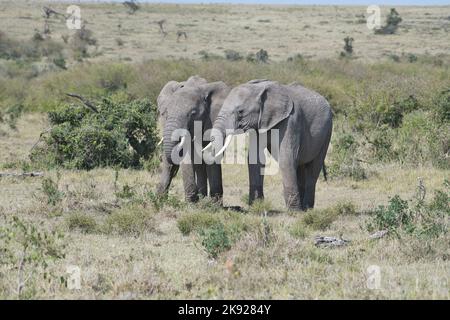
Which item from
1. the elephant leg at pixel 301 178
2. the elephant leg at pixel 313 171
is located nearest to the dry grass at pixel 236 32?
the elephant leg at pixel 301 178

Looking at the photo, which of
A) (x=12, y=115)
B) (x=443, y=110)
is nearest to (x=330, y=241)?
(x=443, y=110)

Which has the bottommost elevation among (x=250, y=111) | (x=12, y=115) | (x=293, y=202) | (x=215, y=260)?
(x=12, y=115)

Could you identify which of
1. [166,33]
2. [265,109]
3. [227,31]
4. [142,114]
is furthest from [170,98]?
[227,31]

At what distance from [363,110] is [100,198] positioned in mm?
9243

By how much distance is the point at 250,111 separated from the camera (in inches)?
450

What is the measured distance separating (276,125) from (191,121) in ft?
4.07

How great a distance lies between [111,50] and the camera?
174ft

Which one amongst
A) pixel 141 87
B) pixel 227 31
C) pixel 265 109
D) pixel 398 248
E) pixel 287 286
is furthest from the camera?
pixel 227 31

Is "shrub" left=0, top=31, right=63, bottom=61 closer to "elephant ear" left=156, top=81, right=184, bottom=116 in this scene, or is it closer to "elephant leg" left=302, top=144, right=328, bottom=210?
"elephant ear" left=156, top=81, right=184, bottom=116

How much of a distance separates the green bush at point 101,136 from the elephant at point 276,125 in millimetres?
4778

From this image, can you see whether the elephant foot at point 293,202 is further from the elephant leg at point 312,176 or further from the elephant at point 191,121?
the elephant at point 191,121

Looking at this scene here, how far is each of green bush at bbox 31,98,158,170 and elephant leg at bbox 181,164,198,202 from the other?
4193 mm

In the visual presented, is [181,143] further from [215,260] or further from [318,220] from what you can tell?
[215,260]
